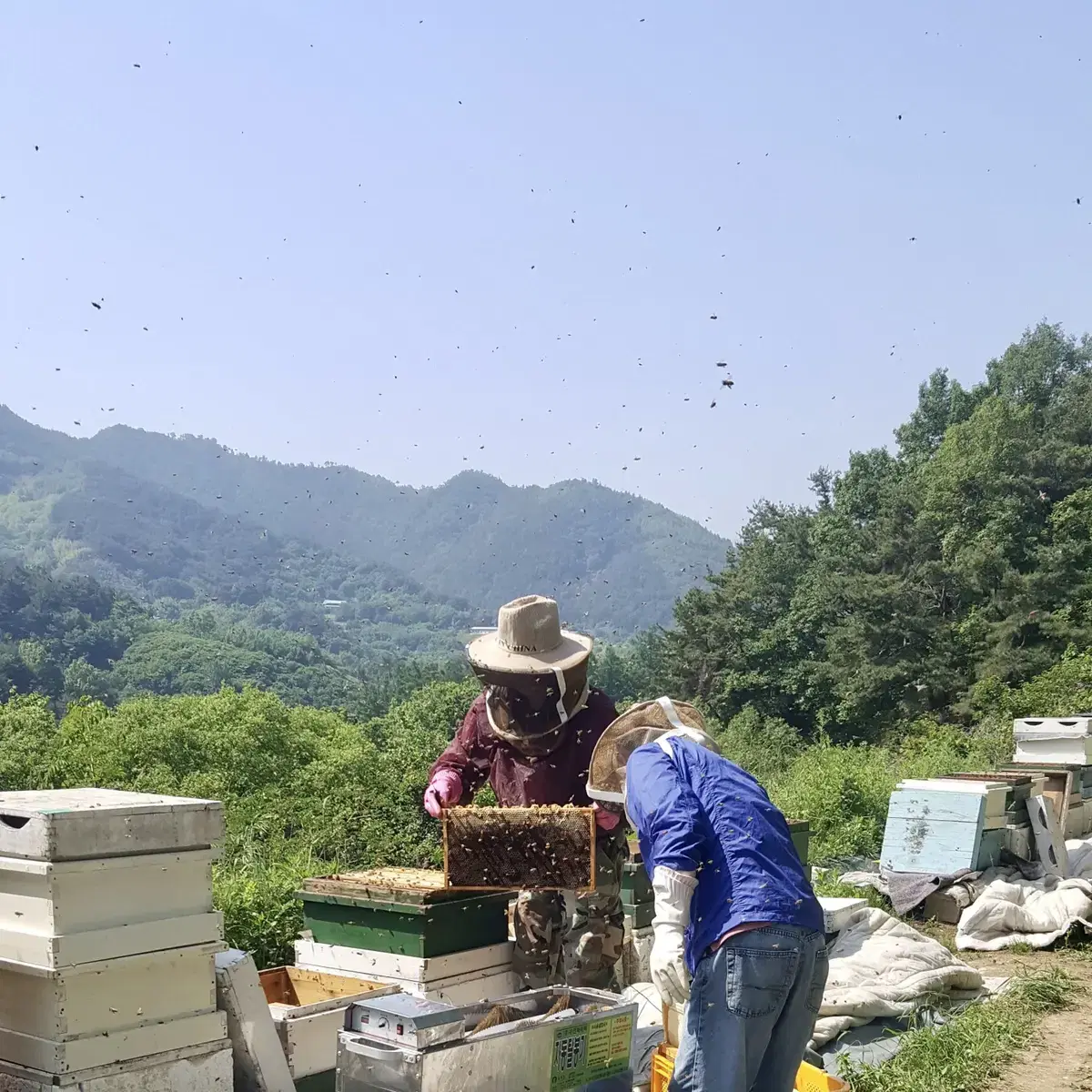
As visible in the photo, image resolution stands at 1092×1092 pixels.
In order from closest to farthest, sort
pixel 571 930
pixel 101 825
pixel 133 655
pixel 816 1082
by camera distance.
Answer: pixel 101 825
pixel 816 1082
pixel 571 930
pixel 133 655

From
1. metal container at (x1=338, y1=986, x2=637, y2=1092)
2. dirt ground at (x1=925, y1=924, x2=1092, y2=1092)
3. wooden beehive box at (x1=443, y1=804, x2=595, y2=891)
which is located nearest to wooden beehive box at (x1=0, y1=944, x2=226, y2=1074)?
metal container at (x1=338, y1=986, x2=637, y2=1092)

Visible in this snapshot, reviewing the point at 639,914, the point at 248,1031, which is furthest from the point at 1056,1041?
the point at 248,1031

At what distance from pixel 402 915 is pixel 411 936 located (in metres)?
0.08

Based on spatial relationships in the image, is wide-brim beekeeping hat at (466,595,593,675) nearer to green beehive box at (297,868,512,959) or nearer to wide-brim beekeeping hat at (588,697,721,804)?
green beehive box at (297,868,512,959)

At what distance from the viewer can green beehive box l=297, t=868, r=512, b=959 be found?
14.8 ft

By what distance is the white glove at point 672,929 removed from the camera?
3400 mm

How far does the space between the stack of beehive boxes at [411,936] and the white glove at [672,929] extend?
4.06ft

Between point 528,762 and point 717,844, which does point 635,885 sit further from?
point 717,844

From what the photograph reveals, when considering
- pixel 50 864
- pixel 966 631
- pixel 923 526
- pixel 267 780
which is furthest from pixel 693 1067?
pixel 923 526

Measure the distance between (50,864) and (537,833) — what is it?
194cm

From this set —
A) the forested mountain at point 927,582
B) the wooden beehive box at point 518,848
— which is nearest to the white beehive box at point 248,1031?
the wooden beehive box at point 518,848

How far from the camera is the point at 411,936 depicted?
4531 millimetres

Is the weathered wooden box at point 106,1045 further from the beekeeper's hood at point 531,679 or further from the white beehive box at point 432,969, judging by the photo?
the beekeeper's hood at point 531,679

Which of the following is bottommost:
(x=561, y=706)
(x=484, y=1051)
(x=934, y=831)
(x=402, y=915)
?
(x=934, y=831)
